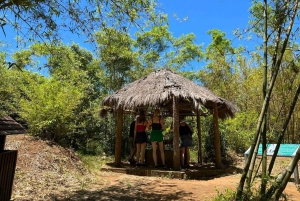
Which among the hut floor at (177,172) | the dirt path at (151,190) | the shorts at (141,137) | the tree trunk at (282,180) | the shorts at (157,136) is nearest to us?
the tree trunk at (282,180)

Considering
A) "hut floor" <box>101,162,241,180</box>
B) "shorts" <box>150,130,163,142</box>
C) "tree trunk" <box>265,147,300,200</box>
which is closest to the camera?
"tree trunk" <box>265,147,300,200</box>

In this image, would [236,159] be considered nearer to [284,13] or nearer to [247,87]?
[247,87]

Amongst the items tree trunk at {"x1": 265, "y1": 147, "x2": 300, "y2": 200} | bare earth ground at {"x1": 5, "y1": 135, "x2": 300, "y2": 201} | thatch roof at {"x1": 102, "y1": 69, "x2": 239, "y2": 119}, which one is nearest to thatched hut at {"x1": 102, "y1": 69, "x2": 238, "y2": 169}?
thatch roof at {"x1": 102, "y1": 69, "x2": 239, "y2": 119}

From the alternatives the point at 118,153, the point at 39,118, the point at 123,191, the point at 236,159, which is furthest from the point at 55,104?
the point at 236,159

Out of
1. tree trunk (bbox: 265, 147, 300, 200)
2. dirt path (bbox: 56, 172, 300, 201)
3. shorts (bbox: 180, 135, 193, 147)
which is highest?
shorts (bbox: 180, 135, 193, 147)

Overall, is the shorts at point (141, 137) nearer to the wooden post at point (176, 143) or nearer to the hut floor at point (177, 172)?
the hut floor at point (177, 172)

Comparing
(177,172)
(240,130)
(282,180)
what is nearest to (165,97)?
(177,172)

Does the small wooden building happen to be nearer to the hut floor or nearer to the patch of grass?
the patch of grass

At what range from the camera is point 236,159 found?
10.1 meters

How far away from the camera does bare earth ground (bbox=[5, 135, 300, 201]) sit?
4.73m

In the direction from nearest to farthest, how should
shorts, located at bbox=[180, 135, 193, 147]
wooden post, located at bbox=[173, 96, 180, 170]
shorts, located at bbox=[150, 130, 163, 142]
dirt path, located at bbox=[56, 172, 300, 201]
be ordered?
dirt path, located at bbox=[56, 172, 300, 201] < wooden post, located at bbox=[173, 96, 180, 170] < shorts, located at bbox=[150, 130, 163, 142] < shorts, located at bbox=[180, 135, 193, 147]

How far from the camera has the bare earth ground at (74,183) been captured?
4731mm

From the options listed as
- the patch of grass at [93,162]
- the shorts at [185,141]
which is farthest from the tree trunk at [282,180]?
the patch of grass at [93,162]

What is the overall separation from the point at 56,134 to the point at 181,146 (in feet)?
11.5
